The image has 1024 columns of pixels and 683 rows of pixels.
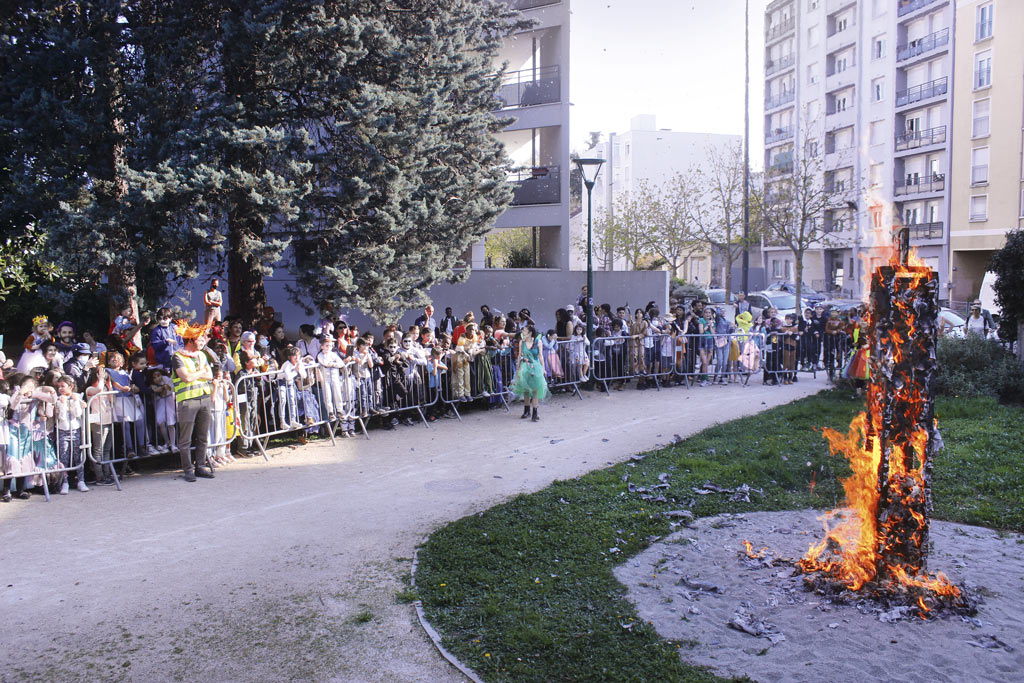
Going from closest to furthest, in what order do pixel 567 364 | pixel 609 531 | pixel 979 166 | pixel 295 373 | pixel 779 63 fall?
pixel 609 531, pixel 295 373, pixel 567 364, pixel 979 166, pixel 779 63

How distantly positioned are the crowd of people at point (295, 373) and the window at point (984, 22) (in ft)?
113

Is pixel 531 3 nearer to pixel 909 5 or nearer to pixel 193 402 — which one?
pixel 193 402

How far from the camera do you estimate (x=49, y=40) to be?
1216cm

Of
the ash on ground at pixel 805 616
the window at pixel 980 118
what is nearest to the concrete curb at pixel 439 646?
the ash on ground at pixel 805 616

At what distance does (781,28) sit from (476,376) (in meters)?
60.6

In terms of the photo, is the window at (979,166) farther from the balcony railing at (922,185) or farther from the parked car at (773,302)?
the parked car at (773,302)

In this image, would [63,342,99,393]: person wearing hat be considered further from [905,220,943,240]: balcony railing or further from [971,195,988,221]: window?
[905,220,943,240]: balcony railing

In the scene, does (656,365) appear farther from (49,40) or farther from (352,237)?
(49,40)

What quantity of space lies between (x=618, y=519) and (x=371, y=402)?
5770 mm

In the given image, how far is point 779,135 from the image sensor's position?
63438mm

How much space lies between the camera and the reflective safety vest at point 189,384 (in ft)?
31.2

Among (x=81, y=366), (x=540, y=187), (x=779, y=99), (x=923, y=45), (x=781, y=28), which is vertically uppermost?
(x=781, y=28)

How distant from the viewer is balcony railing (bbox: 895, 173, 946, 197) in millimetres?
45812

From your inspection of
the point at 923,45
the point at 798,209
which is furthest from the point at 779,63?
the point at 798,209
